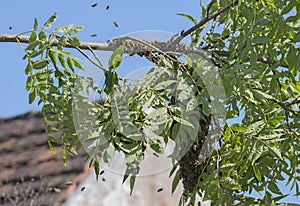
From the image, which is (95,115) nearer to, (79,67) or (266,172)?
(79,67)

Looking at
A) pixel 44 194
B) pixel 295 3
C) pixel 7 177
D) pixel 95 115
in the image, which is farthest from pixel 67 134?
pixel 7 177

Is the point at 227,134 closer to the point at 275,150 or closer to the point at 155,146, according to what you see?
the point at 275,150

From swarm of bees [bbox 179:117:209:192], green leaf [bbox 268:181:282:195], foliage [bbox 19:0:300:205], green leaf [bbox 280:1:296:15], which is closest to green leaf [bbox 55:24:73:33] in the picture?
foliage [bbox 19:0:300:205]

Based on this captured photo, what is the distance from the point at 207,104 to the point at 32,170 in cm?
316

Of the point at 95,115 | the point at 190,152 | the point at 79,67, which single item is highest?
the point at 79,67

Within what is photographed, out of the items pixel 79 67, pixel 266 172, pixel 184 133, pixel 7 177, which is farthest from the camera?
pixel 7 177

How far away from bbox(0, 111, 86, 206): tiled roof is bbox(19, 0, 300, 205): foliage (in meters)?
2.15

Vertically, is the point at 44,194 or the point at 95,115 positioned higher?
the point at 95,115

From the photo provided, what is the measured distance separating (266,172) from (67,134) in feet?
1.87

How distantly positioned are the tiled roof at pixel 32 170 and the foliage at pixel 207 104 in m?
2.15

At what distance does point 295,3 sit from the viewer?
2.04m

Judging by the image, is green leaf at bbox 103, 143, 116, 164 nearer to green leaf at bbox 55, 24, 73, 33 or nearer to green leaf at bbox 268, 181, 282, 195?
green leaf at bbox 55, 24, 73, 33

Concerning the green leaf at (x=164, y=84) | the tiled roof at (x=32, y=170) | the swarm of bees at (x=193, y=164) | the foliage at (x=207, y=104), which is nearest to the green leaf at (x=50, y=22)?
the foliage at (x=207, y=104)

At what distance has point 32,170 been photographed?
196 inches
